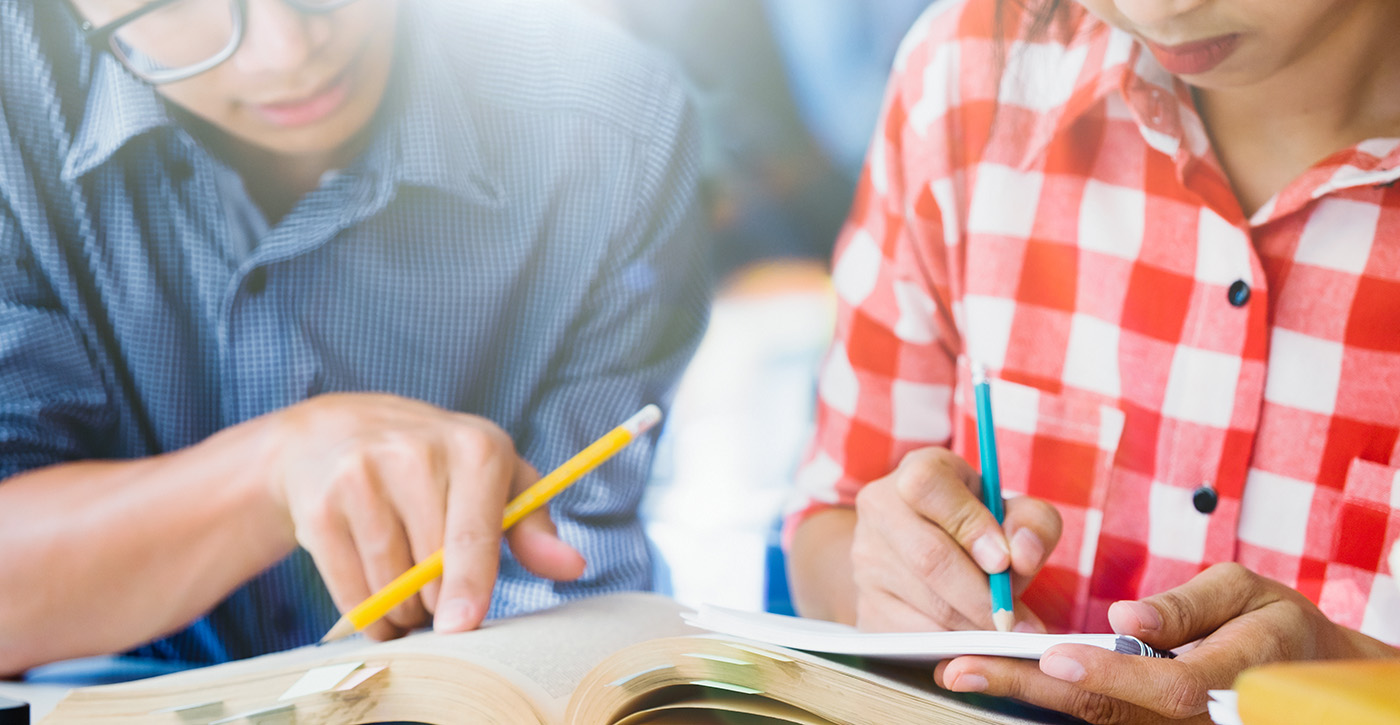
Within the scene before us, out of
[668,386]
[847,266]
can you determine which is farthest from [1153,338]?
[668,386]

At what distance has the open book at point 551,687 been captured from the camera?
0.98ft

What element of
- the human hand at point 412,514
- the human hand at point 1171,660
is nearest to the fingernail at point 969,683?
the human hand at point 1171,660

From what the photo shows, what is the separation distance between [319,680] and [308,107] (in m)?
0.32

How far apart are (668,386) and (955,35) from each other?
27 centimetres

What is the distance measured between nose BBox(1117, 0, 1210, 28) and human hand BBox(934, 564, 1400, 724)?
223 mm

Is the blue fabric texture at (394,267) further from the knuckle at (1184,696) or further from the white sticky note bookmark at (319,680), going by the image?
the knuckle at (1184,696)

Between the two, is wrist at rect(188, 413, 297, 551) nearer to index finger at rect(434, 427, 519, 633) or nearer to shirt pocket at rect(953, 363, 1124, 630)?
index finger at rect(434, 427, 519, 633)

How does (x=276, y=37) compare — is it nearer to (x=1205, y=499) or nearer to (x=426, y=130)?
(x=426, y=130)

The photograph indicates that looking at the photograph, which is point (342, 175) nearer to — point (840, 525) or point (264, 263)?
point (264, 263)

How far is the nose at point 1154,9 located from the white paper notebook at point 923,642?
0.83 feet

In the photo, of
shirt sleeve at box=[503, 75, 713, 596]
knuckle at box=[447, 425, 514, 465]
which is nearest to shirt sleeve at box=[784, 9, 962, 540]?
shirt sleeve at box=[503, 75, 713, 596]

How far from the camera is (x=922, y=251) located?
54cm

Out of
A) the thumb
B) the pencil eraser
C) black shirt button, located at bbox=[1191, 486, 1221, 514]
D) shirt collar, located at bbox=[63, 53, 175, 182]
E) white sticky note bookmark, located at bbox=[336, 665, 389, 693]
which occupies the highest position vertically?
shirt collar, located at bbox=[63, 53, 175, 182]

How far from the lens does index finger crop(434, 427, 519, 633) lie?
0.41 meters
